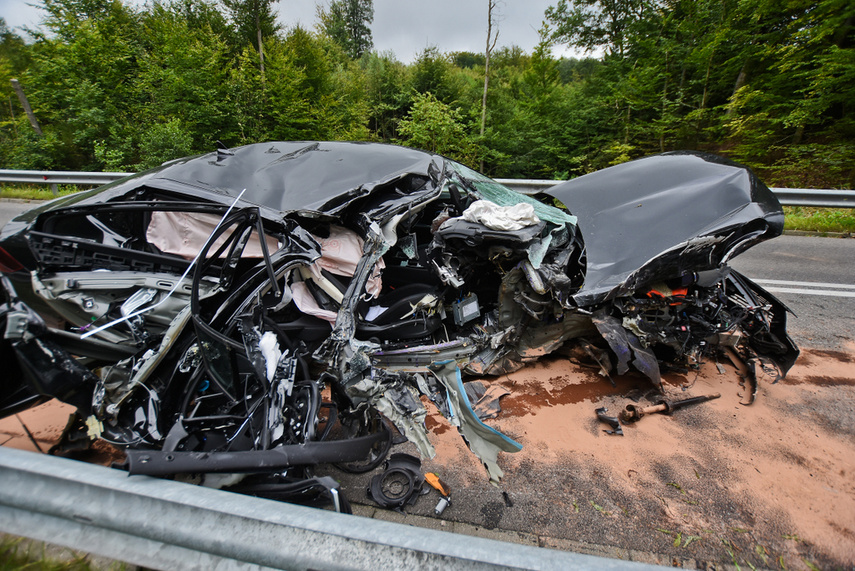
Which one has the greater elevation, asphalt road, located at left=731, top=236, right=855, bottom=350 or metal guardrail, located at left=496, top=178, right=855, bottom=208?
metal guardrail, located at left=496, top=178, right=855, bottom=208

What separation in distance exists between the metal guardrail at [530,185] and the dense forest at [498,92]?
338 centimetres

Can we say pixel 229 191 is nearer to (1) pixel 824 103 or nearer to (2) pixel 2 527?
(2) pixel 2 527

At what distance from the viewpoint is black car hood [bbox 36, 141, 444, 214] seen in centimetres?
227

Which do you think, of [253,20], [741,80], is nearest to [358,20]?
[253,20]

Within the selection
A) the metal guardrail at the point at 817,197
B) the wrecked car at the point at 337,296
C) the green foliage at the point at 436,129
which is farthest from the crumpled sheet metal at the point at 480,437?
the green foliage at the point at 436,129

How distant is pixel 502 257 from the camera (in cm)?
269

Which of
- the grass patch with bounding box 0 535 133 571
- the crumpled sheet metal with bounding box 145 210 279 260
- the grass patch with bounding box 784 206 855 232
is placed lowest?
the grass patch with bounding box 0 535 133 571

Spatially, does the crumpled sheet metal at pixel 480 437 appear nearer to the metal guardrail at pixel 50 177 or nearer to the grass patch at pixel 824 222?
the grass patch at pixel 824 222

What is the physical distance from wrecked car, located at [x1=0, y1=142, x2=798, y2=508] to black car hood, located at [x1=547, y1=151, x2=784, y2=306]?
0.01 m

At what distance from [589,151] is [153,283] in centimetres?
1534

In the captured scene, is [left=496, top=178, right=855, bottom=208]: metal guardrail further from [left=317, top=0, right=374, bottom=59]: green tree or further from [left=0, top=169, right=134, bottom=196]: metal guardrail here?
[left=317, top=0, right=374, bottom=59]: green tree

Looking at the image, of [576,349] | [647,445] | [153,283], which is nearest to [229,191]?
[153,283]

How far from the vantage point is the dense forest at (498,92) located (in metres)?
9.85

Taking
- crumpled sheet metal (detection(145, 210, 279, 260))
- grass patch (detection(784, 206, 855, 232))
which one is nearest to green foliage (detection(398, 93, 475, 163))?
grass patch (detection(784, 206, 855, 232))
